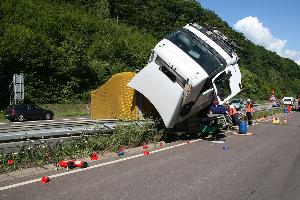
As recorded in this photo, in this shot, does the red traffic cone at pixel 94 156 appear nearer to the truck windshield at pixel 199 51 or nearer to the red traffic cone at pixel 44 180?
the red traffic cone at pixel 44 180

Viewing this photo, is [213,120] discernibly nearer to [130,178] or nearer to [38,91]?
[130,178]

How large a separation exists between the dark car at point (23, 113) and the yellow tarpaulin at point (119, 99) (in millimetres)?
16338

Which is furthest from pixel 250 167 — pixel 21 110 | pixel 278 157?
pixel 21 110

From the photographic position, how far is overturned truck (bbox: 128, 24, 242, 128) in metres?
11.9

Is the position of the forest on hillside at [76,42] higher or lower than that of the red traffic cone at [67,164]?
higher

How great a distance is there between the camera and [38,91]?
3594 cm

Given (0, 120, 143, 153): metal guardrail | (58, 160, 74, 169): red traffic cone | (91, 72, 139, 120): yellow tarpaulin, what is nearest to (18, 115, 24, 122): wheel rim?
(91, 72, 139, 120): yellow tarpaulin

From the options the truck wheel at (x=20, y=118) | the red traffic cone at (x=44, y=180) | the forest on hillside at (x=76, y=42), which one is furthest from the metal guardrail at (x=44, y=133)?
the truck wheel at (x=20, y=118)

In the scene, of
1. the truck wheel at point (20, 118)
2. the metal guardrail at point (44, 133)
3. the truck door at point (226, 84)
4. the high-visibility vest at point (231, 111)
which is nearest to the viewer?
the metal guardrail at point (44, 133)

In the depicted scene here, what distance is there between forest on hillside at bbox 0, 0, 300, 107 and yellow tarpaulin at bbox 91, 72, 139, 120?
4.33 m

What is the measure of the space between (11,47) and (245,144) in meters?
26.5

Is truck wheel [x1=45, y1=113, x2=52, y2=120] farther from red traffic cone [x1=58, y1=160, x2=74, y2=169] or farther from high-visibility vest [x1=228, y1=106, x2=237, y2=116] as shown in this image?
red traffic cone [x1=58, y1=160, x2=74, y2=169]

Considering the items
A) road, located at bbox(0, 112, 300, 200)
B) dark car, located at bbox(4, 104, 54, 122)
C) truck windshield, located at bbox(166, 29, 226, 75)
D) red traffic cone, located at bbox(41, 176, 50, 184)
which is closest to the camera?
road, located at bbox(0, 112, 300, 200)

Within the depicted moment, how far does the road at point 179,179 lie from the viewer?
6438 mm
